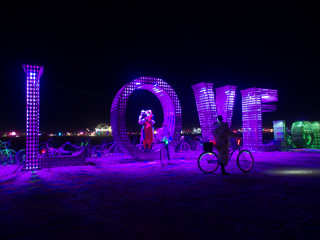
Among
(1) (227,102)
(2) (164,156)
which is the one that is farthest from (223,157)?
(1) (227,102)

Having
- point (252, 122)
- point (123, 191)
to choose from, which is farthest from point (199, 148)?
point (123, 191)

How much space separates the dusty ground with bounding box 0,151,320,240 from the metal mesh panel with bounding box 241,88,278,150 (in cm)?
881

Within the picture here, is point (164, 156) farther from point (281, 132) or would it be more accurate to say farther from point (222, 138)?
point (281, 132)

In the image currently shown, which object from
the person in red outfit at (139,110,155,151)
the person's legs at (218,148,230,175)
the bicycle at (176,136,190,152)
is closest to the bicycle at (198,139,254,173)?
the person's legs at (218,148,230,175)

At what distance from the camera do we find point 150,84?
1141 cm

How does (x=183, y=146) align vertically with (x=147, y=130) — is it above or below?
below

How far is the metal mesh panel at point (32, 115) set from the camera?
8.52 metres

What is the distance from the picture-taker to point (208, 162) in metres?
7.62

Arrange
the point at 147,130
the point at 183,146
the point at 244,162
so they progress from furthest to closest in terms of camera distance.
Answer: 1. the point at 183,146
2. the point at 147,130
3. the point at 244,162

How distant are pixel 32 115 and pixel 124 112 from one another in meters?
3.40

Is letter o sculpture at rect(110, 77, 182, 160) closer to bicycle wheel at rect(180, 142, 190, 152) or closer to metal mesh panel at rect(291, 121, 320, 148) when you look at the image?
bicycle wheel at rect(180, 142, 190, 152)

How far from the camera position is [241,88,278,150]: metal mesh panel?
15148 millimetres

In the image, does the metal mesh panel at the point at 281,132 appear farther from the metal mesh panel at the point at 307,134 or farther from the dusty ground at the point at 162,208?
the dusty ground at the point at 162,208

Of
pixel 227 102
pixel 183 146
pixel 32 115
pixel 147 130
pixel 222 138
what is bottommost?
pixel 183 146
